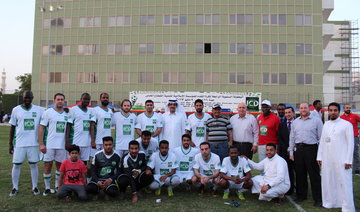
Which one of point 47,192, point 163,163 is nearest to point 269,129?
point 163,163

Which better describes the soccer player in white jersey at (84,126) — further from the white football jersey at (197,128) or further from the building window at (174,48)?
the building window at (174,48)

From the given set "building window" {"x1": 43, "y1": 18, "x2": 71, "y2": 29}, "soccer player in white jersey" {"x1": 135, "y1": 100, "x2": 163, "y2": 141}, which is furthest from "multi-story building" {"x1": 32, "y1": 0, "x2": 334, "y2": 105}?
"soccer player in white jersey" {"x1": 135, "y1": 100, "x2": 163, "y2": 141}

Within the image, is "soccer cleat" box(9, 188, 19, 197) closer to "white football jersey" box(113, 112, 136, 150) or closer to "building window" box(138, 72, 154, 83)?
"white football jersey" box(113, 112, 136, 150)

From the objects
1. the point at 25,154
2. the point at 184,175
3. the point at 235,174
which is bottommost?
the point at 184,175

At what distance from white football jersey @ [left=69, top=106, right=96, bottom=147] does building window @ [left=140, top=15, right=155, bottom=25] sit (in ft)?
115

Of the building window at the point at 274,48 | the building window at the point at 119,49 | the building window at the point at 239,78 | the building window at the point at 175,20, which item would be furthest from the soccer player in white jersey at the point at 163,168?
the building window at the point at 119,49

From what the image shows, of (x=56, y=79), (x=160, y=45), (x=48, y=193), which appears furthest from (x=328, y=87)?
(x=48, y=193)

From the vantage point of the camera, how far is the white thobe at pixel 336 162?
524 centimetres

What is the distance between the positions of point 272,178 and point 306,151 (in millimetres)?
877

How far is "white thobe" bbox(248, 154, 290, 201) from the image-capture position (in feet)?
19.3

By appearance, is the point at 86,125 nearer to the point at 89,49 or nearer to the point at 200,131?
the point at 200,131

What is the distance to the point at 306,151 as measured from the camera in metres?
6.05

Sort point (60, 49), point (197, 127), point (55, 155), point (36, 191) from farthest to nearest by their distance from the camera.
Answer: point (60, 49) → point (197, 127) → point (55, 155) → point (36, 191)

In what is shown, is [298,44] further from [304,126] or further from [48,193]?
[48,193]
